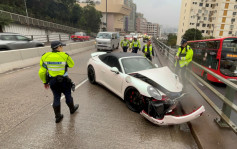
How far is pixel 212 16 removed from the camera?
216 feet

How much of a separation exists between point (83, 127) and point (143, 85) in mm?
1713

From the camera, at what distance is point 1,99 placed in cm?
461

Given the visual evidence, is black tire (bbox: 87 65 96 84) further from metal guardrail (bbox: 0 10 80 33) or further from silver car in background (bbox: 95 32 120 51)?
metal guardrail (bbox: 0 10 80 33)

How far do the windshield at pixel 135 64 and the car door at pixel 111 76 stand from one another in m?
0.23

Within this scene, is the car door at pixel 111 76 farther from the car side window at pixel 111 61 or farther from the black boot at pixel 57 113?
the black boot at pixel 57 113

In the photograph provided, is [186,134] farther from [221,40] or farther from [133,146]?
[221,40]

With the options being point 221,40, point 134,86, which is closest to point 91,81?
point 134,86

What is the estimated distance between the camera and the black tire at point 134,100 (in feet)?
12.7

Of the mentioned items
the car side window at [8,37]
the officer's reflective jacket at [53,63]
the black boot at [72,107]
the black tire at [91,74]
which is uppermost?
the car side window at [8,37]

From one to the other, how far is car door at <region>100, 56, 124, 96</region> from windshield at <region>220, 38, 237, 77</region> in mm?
4929

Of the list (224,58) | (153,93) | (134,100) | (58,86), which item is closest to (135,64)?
(134,100)

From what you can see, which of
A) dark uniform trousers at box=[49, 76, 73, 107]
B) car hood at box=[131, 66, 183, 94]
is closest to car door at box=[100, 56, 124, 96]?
car hood at box=[131, 66, 183, 94]

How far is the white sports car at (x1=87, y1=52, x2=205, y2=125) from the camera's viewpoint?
10.6 ft

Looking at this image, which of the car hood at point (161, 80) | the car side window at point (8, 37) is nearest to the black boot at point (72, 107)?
the car hood at point (161, 80)
